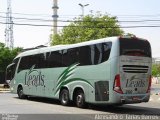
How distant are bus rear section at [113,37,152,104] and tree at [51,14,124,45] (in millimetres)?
31665

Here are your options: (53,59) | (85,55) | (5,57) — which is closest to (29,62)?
(53,59)

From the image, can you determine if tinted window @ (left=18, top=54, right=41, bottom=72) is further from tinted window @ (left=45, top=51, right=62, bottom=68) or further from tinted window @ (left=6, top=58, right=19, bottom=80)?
tinted window @ (left=45, top=51, right=62, bottom=68)

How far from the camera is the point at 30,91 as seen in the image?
933 inches

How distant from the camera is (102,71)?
17.0m

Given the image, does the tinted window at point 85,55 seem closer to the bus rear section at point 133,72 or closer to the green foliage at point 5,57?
the bus rear section at point 133,72

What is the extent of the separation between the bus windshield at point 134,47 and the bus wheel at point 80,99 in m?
3.18

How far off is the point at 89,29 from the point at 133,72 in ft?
109

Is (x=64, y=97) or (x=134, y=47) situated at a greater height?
(x=134, y=47)

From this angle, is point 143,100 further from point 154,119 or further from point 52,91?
point 52,91

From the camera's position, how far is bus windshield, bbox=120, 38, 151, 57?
55.2 ft

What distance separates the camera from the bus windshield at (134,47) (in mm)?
16828

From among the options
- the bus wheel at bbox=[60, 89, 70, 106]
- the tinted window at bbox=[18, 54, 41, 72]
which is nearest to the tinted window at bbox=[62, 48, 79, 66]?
the bus wheel at bbox=[60, 89, 70, 106]

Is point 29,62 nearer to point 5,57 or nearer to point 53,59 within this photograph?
point 53,59

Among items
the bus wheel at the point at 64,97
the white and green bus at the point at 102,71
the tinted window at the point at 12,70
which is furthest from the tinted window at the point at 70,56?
the tinted window at the point at 12,70
